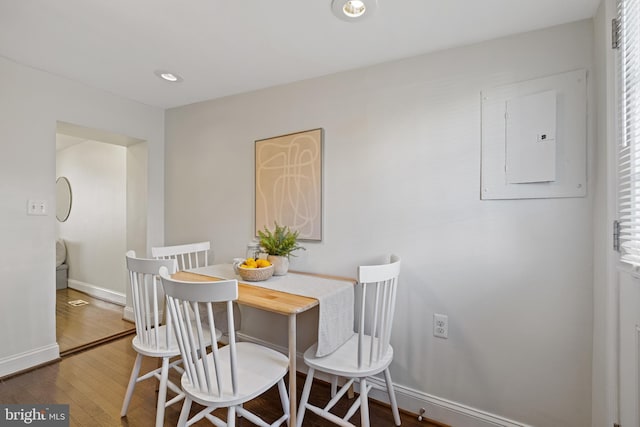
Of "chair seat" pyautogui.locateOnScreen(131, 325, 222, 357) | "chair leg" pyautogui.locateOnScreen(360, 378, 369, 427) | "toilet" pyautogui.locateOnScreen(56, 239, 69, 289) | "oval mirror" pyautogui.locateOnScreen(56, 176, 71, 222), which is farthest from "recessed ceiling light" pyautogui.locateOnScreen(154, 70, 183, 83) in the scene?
"toilet" pyautogui.locateOnScreen(56, 239, 69, 289)

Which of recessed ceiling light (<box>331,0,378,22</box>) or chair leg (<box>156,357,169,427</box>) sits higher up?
recessed ceiling light (<box>331,0,378,22</box>)

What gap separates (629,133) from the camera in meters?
1.10

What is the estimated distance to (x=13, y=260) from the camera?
7.05 feet

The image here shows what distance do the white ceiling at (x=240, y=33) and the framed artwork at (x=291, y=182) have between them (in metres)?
0.50

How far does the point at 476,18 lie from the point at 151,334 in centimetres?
243

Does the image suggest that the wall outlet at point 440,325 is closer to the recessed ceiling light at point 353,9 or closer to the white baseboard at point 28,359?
the recessed ceiling light at point 353,9

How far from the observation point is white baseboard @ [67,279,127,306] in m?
3.68

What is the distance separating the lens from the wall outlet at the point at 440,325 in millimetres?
1748

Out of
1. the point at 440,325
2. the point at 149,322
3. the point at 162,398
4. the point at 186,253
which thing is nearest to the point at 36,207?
the point at 186,253

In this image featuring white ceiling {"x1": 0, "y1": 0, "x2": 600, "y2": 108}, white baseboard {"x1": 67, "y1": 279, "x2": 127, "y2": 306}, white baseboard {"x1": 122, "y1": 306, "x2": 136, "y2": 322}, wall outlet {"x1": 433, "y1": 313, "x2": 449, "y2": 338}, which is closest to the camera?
white ceiling {"x1": 0, "y1": 0, "x2": 600, "y2": 108}

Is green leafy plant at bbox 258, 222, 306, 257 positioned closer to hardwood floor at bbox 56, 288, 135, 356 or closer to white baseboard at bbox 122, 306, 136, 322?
hardwood floor at bbox 56, 288, 135, 356

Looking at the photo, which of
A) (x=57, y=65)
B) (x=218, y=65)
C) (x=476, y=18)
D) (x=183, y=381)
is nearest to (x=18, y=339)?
(x=183, y=381)

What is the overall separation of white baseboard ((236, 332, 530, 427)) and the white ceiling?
6.92ft

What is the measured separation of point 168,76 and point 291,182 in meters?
1.28
